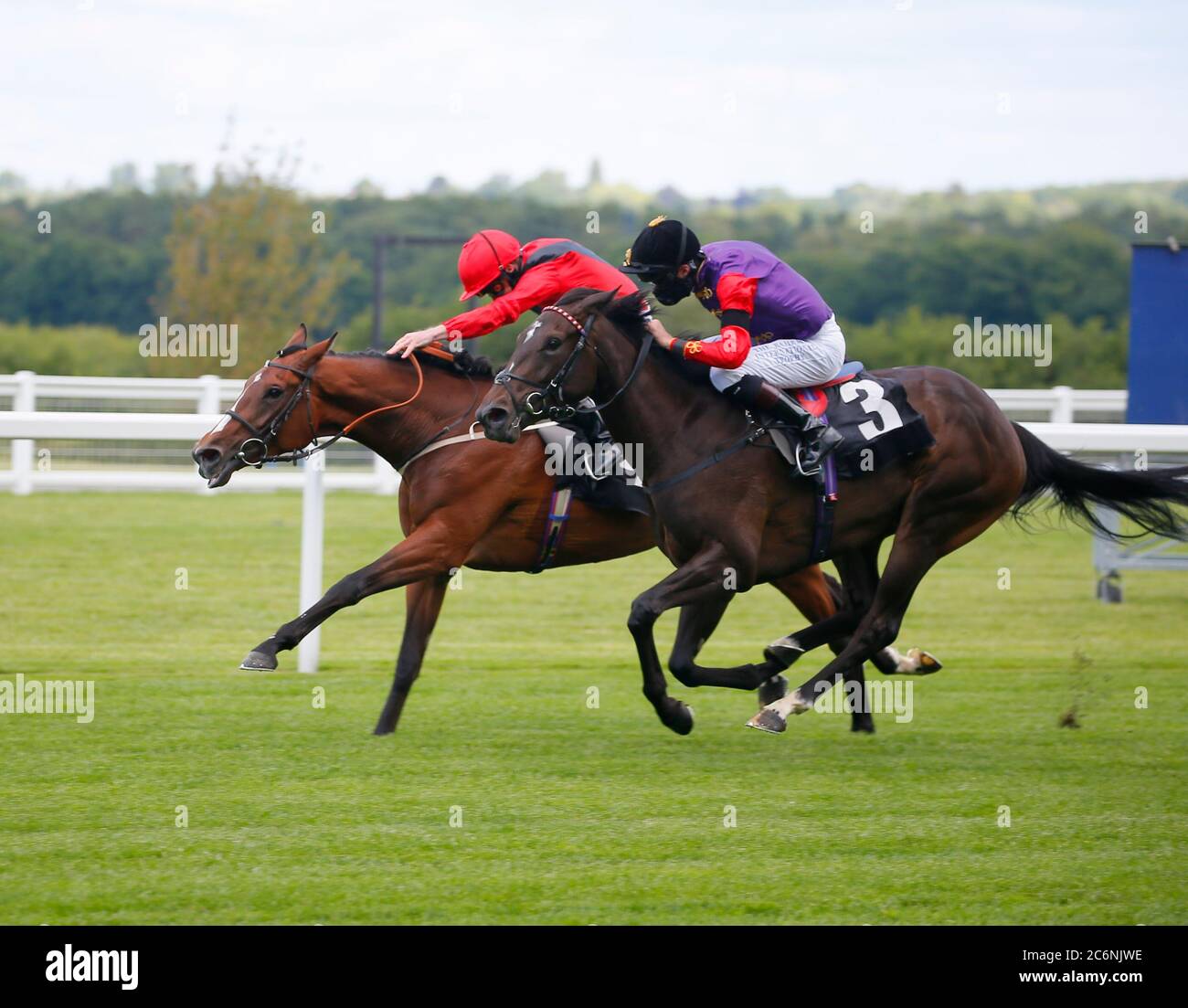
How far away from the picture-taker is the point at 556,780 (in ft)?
18.5

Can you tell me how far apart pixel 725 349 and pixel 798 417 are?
0.43m

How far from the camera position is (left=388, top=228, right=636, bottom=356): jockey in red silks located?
6277 millimetres

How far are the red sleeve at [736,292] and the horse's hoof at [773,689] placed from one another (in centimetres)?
153

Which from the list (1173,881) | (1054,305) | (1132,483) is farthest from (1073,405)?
(1054,305)

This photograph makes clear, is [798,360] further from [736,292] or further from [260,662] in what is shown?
[260,662]

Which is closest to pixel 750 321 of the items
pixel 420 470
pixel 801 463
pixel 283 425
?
pixel 801 463

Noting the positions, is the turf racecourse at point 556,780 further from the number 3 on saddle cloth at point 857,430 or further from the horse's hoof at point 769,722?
the number 3 on saddle cloth at point 857,430

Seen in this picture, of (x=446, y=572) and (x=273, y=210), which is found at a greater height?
(x=273, y=210)

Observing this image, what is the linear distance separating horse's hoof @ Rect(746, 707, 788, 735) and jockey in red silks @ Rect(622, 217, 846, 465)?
3.05 feet

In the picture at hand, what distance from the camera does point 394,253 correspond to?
173 feet

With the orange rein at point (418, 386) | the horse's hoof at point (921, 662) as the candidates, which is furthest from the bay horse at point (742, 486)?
the orange rein at point (418, 386)

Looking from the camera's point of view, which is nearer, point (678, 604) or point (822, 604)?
point (678, 604)

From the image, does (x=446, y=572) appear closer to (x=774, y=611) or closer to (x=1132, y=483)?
(x=1132, y=483)
